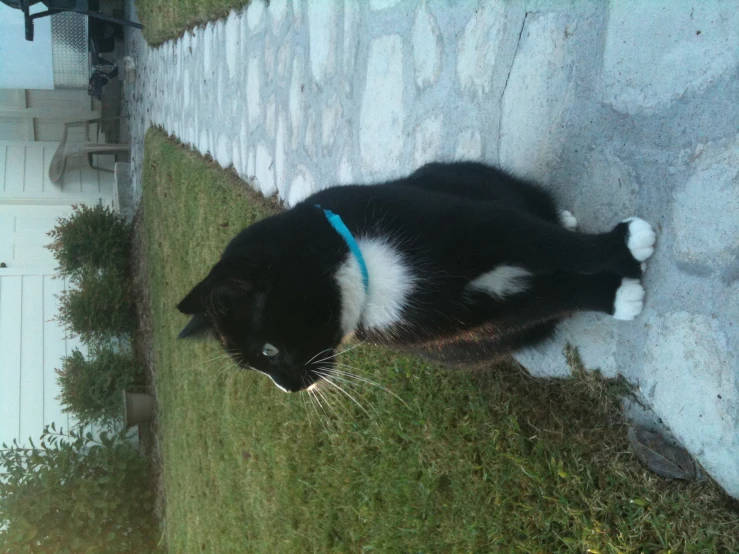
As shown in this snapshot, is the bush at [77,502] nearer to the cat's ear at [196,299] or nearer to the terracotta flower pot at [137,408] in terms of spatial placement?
the terracotta flower pot at [137,408]

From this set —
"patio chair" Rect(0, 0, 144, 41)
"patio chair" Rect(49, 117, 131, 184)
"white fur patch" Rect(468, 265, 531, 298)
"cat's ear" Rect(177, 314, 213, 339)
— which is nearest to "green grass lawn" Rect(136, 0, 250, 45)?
"patio chair" Rect(0, 0, 144, 41)

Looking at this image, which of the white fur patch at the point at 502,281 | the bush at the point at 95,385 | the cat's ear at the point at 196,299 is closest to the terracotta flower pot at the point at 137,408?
the bush at the point at 95,385

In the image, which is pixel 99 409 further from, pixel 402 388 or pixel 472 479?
pixel 472 479

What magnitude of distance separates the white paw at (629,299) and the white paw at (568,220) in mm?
297

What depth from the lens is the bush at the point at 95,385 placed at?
19.3ft

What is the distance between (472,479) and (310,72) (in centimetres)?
212

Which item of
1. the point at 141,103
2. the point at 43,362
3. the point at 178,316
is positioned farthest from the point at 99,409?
the point at 141,103

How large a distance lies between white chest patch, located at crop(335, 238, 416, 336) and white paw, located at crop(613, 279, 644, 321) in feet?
1.77

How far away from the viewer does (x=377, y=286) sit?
1.76 meters

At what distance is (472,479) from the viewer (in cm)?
215

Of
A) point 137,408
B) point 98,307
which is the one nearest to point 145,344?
point 98,307

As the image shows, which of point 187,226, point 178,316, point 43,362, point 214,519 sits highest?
point 187,226

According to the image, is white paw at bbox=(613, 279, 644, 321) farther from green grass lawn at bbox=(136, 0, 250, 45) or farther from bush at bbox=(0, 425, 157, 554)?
bush at bbox=(0, 425, 157, 554)

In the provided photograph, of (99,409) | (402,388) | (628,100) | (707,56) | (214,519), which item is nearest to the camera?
(707,56)
